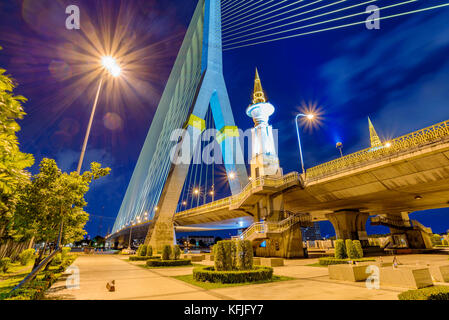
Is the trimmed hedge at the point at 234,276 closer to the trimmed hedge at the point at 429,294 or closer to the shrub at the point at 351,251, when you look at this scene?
the trimmed hedge at the point at 429,294

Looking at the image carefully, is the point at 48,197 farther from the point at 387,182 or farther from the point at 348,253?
Result: the point at 387,182

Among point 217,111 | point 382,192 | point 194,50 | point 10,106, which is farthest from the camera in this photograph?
point 194,50

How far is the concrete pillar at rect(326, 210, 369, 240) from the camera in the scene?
1188 inches

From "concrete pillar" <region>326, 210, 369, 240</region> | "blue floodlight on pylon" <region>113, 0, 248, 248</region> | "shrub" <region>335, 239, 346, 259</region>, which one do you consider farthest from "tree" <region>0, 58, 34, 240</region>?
"concrete pillar" <region>326, 210, 369, 240</region>

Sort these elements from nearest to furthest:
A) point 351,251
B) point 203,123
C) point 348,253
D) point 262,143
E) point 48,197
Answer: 1. point 48,197
2. point 351,251
3. point 348,253
4. point 203,123
5. point 262,143

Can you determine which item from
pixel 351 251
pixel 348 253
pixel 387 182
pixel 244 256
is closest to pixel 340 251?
pixel 348 253

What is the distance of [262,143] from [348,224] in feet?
59.3

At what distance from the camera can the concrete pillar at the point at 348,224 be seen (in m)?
30.2

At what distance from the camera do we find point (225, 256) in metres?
11.3

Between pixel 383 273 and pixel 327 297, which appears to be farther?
pixel 383 273

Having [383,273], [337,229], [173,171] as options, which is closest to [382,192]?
[337,229]
